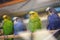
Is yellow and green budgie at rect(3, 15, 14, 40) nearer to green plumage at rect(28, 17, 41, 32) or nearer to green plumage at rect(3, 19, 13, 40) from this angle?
green plumage at rect(3, 19, 13, 40)

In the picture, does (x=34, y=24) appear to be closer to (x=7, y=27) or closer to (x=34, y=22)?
(x=34, y=22)

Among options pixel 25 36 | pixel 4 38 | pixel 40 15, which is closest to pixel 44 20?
pixel 40 15

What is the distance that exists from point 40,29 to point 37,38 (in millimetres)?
61

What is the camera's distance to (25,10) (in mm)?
1196

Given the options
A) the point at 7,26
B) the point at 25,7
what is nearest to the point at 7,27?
the point at 7,26

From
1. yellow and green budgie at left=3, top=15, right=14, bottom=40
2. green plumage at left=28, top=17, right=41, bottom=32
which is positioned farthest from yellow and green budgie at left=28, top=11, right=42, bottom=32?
yellow and green budgie at left=3, top=15, right=14, bottom=40

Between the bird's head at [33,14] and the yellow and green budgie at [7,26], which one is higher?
the bird's head at [33,14]

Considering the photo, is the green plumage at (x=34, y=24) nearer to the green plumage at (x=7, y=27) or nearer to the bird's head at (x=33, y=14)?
the bird's head at (x=33, y=14)

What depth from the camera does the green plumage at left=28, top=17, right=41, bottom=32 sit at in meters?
1.16

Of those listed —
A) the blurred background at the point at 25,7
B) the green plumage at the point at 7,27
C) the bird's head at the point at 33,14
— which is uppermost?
the blurred background at the point at 25,7

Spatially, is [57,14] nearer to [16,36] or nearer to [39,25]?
[39,25]

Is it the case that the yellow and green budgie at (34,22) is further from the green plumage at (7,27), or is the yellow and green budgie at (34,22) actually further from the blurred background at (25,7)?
the green plumage at (7,27)

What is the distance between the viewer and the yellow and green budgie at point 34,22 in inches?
45.5

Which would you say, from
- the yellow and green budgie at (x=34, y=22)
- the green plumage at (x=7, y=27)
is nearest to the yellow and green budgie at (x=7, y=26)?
the green plumage at (x=7, y=27)
